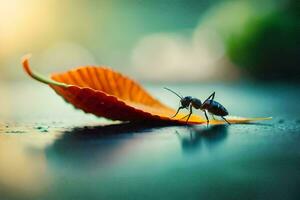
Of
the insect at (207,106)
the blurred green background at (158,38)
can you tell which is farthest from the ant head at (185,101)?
the blurred green background at (158,38)

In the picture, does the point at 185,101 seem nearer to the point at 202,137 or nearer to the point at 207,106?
the point at 207,106

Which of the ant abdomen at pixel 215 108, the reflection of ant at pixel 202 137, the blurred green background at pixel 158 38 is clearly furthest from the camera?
the blurred green background at pixel 158 38

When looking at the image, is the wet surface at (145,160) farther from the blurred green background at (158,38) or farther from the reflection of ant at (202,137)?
the blurred green background at (158,38)

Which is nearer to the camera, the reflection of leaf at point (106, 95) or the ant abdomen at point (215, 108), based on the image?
the reflection of leaf at point (106, 95)

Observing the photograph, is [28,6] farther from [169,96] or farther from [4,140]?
[4,140]

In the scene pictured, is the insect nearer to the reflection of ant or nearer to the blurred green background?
the reflection of ant

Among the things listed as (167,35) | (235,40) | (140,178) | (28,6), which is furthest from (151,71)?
(140,178)

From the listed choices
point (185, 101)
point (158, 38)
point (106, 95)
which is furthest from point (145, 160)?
point (158, 38)
